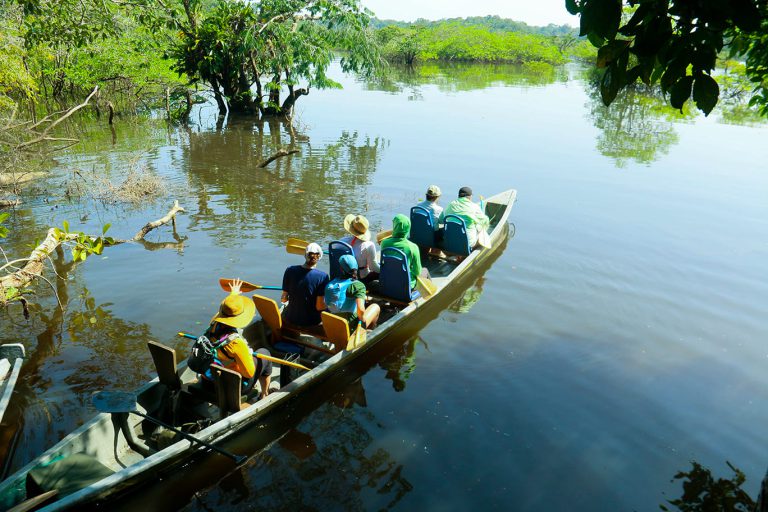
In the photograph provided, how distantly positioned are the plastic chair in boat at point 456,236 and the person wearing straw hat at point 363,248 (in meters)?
1.80

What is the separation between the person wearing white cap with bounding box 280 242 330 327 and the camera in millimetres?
6836

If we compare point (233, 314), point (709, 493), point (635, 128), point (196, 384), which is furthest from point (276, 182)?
point (635, 128)

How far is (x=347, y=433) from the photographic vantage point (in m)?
6.31

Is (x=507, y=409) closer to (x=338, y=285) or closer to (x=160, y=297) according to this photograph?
(x=338, y=285)

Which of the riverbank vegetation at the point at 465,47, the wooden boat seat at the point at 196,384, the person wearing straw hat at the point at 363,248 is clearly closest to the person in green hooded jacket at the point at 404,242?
the person wearing straw hat at the point at 363,248

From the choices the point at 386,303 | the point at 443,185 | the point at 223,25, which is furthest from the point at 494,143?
the point at 386,303

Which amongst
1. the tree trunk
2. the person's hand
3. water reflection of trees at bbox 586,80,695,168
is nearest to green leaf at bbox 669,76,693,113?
the person's hand

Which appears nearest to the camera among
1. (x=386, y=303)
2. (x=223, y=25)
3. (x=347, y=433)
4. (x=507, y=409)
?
(x=347, y=433)

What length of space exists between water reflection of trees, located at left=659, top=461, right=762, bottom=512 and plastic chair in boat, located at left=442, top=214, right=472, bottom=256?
16.0ft

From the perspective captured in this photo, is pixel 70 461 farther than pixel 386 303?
No

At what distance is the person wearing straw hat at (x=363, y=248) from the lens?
25.9ft

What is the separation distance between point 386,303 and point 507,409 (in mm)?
2431

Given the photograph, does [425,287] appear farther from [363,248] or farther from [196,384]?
[196,384]

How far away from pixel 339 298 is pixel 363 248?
1.39 meters
